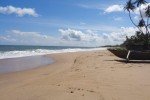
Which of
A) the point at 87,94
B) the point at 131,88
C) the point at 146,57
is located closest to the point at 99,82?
the point at 131,88

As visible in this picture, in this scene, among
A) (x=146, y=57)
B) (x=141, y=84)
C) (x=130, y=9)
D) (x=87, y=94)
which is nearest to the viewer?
(x=87, y=94)

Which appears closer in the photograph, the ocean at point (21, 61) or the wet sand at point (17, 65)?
the wet sand at point (17, 65)

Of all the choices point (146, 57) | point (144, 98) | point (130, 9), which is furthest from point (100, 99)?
point (130, 9)

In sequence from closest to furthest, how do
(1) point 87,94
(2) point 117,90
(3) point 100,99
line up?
(3) point 100,99, (1) point 87,94, (2) point 117,90

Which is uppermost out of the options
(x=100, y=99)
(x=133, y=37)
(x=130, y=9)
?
(x=130, y=9)

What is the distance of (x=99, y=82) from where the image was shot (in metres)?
7.61

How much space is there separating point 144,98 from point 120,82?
1.86 meters

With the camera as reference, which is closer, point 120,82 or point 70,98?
point 70,98

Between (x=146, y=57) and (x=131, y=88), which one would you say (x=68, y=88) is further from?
(x=146, y=57)

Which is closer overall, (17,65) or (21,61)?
(17,65)

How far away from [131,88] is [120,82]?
0.87m

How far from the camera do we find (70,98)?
19.0 ft

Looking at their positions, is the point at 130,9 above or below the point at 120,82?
above

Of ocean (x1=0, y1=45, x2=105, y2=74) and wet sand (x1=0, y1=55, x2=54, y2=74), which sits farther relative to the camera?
ocean (x1=0, y1=45, x2=105, y2=74)
